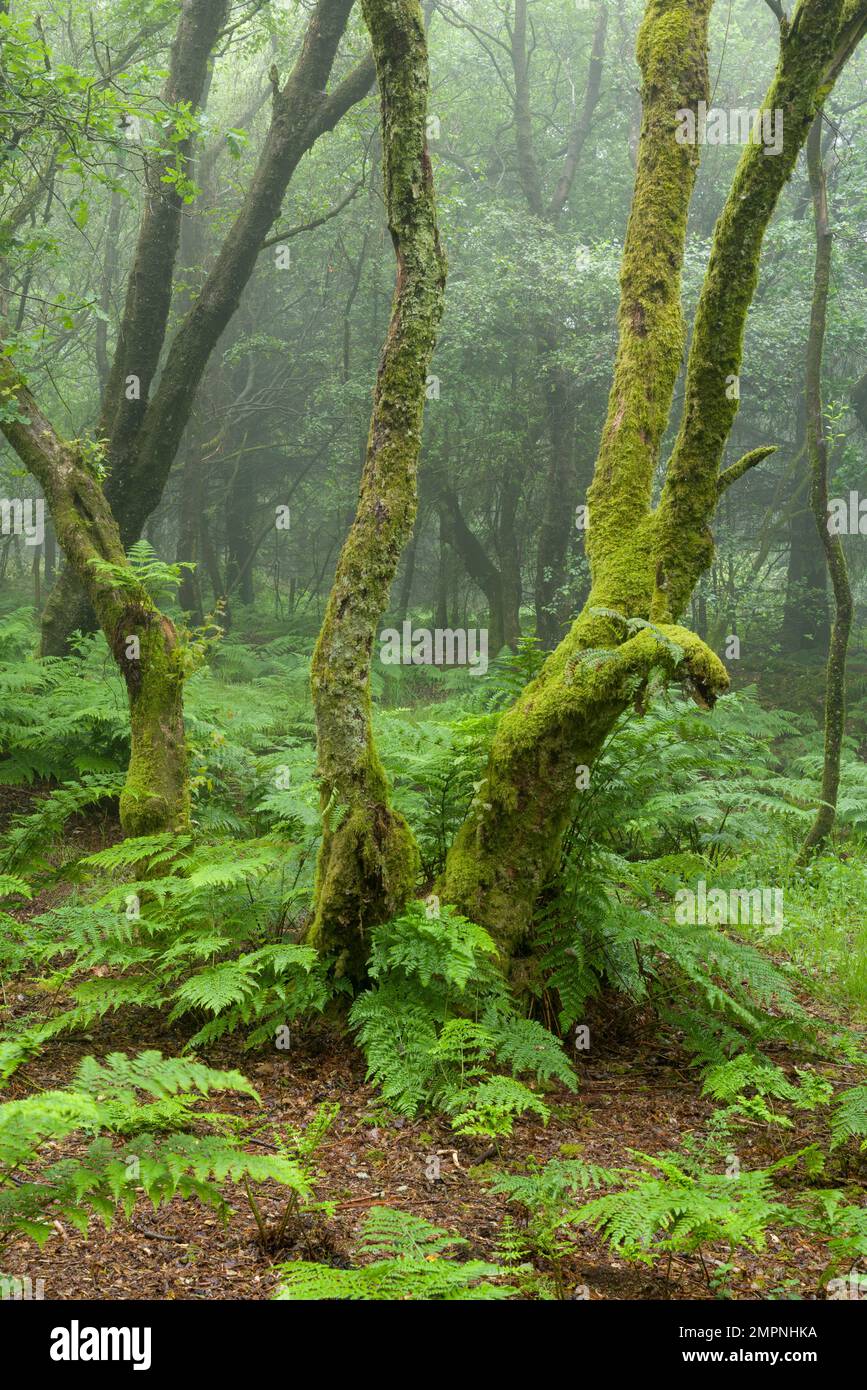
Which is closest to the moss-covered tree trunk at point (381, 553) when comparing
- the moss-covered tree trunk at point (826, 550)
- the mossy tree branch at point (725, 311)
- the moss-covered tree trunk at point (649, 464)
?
the moss-covered tree trunk at point (649, 464)

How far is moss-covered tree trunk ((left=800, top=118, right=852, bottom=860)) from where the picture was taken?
736cm

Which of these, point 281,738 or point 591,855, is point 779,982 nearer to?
point 591,855

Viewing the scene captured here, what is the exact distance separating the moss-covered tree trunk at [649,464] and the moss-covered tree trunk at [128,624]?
183 centimetres

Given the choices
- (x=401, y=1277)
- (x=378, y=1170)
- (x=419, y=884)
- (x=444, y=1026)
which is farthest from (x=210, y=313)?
(x=401, y=1277)

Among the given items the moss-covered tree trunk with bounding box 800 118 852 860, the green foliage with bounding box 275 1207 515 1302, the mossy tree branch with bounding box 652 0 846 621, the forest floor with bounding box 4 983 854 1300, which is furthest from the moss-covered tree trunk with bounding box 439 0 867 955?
the moss-covered tree trunk with bounding box 800 118 852 860

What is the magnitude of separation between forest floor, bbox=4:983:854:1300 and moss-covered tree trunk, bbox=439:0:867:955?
804 millimetres

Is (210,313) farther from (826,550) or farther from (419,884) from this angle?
(419,884)

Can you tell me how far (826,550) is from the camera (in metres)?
7.38

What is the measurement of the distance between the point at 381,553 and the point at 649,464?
4.75 feet

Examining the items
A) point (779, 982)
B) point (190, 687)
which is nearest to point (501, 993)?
point (779, 982)

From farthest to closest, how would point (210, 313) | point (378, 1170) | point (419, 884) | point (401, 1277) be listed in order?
point (210, 313), point (419, 884), point (378, 1170), point (401, 1277)

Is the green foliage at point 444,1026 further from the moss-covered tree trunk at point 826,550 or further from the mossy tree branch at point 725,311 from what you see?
the moss-covered tree trunk at point 826,550

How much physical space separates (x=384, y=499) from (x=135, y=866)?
238 centimetres
